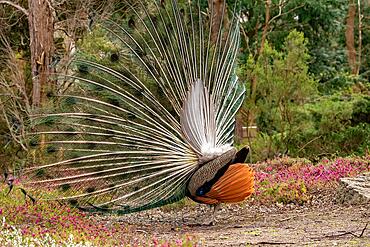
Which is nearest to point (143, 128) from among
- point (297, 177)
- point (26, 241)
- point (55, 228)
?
point (55, 228)

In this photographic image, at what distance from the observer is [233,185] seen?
31.0ft

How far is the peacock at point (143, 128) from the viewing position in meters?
9.59

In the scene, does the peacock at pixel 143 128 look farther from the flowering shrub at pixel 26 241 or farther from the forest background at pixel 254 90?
the forest background at pixel 254 90

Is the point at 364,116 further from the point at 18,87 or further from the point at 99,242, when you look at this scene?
the point at 99,242

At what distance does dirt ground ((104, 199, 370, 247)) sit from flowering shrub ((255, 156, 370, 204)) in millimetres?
308

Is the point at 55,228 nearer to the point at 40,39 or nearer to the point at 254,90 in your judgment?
the point at 40,39

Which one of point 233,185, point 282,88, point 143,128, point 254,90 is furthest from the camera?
point 254,90

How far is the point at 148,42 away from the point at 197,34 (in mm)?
684

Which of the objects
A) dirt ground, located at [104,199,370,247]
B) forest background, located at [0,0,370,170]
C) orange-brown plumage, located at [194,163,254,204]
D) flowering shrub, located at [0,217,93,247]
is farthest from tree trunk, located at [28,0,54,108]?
flowering shrub, located at [0,217,93,247]

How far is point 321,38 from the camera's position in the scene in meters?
30.0

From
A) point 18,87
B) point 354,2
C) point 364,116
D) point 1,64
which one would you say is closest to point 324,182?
point 364,116

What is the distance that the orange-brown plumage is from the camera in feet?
30.7

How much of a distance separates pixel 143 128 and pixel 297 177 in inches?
161

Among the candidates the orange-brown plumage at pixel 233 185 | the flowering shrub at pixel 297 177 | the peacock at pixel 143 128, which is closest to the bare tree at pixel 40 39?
the flowering shrub at pixel 297 177
